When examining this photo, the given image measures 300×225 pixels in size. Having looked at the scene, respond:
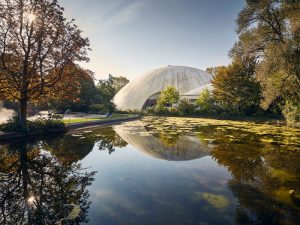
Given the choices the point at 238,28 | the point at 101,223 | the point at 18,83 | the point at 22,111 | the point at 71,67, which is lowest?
the point at 101,223

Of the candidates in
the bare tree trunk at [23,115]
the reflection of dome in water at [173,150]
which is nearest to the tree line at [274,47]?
the reflection of dome in water at [173,150]

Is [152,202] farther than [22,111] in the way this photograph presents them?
No

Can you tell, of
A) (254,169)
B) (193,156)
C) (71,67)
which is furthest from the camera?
(71,67)

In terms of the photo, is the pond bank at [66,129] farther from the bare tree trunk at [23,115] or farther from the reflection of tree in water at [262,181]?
the reflection of tree in water at [262,181]

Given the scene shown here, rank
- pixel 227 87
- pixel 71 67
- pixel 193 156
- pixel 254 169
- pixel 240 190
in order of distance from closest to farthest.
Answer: pixel 240 190
pixel 254 169
pixel 193 156
pixel 71 67
pixel 227 87

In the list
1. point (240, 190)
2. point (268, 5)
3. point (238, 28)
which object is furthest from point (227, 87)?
point (240, 190)

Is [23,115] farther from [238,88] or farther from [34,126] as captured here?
[238,88]

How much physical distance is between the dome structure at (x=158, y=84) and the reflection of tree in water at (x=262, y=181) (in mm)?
32415

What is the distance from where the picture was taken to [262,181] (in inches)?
233

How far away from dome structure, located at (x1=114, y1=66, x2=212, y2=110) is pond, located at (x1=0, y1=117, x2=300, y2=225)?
3355 centimetres

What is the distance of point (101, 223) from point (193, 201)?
206 cm

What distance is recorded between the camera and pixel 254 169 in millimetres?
6992

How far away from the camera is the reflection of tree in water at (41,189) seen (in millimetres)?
4059

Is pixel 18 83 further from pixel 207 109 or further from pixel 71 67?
pixel 207 109
